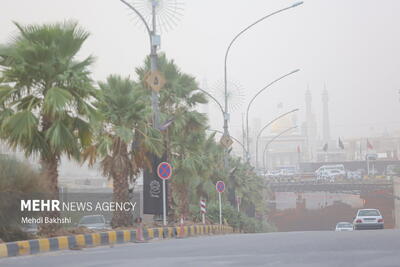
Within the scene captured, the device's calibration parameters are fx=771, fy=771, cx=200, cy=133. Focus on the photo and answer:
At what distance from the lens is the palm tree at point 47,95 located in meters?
19.4

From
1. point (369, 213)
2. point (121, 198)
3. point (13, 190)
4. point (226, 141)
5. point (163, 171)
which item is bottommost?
point (369, 213)

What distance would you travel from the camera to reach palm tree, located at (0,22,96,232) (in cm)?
1944

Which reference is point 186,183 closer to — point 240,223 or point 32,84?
point 240,223

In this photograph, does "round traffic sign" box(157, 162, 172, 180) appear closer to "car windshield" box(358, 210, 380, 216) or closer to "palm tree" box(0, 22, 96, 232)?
"palm tree" box(0, 22, 96, 232)

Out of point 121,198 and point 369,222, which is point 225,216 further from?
point 121,198

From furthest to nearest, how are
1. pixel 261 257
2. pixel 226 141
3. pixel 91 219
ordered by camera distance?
pixel 226 141 < pixel 91 219 < pixel 261 257

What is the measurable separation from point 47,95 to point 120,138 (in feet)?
20.9

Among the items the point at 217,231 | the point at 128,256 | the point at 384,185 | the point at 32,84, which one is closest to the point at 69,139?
the point at 32,84

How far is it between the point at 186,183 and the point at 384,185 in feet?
305

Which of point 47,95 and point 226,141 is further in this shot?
point 226,141

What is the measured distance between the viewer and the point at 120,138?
84.3 feet

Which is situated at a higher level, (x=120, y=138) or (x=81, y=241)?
(x=120, y=138)

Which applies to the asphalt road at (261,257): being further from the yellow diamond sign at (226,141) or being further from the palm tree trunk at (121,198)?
the yellow diamond sign at (226,141)

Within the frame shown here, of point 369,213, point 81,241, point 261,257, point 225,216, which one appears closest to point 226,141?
point 225,216
